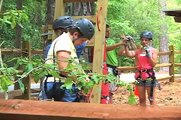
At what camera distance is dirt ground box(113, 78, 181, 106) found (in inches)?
416

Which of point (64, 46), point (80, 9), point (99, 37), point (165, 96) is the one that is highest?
point (80, 9)

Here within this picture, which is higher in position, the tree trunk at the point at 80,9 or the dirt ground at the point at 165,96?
the tree trunk at the point at 80,9

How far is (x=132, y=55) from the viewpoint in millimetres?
7016

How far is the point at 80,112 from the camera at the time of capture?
1.93 metres

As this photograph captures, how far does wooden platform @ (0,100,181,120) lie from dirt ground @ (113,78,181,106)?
7.91 metres

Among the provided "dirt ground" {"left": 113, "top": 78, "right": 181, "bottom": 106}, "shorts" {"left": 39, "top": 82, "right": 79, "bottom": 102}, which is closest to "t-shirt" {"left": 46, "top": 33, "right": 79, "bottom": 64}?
"shorts" {"left": 39, "top": 82, "right": 79, "bottom": 102}

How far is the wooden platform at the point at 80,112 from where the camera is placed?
1890 millimetres

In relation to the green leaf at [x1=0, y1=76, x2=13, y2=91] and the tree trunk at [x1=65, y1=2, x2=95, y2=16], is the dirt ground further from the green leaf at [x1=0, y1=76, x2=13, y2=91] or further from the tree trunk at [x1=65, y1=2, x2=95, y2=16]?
the green leaf at [x1=0, y1=76, x2=13, y2=91]

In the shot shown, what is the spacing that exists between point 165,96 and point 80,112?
10.3 meters

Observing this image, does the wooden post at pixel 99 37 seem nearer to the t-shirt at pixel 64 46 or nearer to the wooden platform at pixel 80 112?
the t-shirt at pixel 64 46

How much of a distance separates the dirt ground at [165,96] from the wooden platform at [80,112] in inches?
311

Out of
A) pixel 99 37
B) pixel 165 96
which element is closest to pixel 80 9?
pixel 99 37

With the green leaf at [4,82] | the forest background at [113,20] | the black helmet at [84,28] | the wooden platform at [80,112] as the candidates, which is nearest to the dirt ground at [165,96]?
the forest background at [113,20]

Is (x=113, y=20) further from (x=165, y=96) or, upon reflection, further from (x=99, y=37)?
(x=99, y=37)
